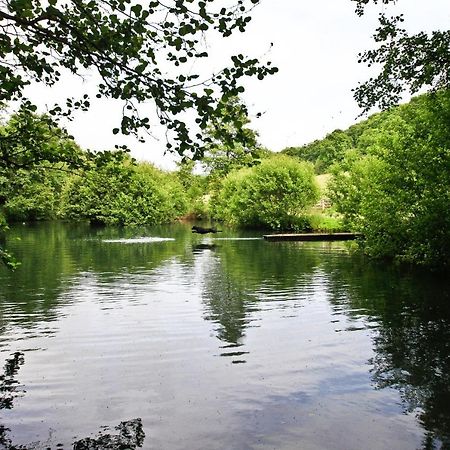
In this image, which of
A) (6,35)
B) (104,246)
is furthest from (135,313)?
(104,246)

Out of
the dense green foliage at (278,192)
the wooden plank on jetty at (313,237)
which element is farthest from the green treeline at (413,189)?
the dense green foliage at (278,192)

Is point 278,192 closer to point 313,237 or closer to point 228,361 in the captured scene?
point 313,237

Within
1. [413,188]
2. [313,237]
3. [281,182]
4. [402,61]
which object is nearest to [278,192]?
[281,182]

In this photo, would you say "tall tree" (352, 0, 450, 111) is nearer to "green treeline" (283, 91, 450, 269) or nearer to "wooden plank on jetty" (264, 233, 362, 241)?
"green treeline" (283, 91, 450, 269)

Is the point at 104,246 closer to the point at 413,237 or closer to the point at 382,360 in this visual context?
the point at 413,237

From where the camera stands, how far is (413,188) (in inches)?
902

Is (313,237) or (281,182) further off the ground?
(281,182)

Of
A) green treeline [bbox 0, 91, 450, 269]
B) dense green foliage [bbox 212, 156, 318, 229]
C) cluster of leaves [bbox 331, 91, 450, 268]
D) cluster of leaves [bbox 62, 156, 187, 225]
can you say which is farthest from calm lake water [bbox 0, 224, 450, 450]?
cluster of leaves [bbox 62, 156, 187, 225]

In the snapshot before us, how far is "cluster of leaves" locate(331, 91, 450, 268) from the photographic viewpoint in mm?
21172

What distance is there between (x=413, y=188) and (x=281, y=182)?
3237 cm

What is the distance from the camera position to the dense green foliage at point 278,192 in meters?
54.1

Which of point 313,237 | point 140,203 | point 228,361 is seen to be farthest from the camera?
point 140,203

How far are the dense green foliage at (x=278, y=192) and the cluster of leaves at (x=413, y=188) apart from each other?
1046 inches

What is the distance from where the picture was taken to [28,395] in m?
8.53
